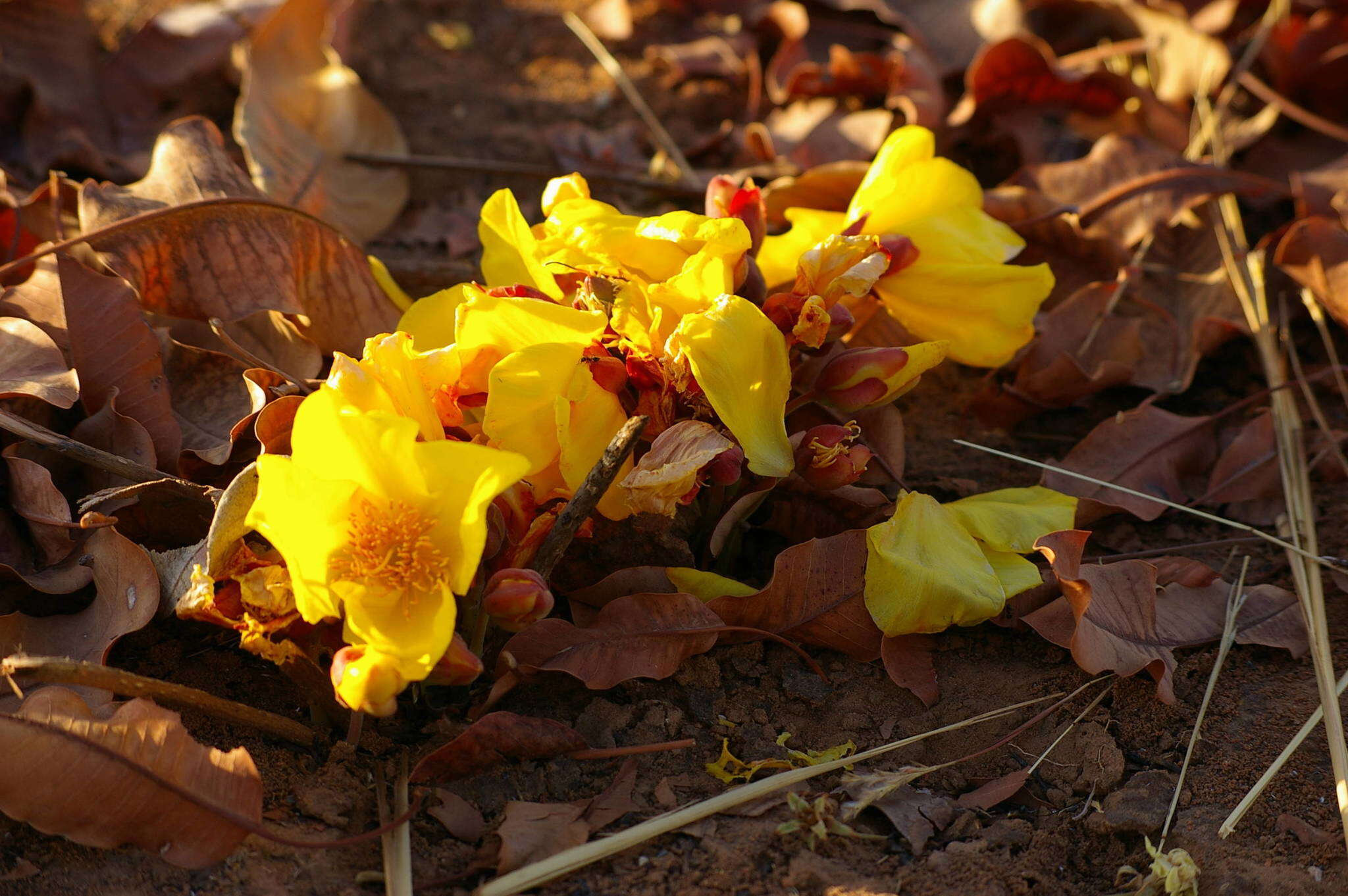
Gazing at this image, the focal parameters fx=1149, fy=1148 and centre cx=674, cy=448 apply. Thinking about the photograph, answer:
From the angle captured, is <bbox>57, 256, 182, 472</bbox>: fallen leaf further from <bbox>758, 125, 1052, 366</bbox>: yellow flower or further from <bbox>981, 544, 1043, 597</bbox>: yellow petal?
<bbox>981, 544, 1043, 597</bbox>: yellow petal

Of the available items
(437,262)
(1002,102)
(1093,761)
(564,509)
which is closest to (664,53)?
(1002,102)

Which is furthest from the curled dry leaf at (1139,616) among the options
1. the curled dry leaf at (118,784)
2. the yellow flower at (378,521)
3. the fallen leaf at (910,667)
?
the curled dry leaf at (118,784)

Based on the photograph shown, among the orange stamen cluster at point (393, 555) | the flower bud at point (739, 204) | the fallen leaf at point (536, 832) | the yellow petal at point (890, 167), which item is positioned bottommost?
the fallen leaf at point (536, 832)

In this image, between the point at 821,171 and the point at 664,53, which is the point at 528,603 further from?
the point at 664,53

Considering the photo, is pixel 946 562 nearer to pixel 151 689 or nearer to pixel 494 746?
pixel 494 746

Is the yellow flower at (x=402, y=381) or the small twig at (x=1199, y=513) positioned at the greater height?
the yellow flower at (x=402, y=381)

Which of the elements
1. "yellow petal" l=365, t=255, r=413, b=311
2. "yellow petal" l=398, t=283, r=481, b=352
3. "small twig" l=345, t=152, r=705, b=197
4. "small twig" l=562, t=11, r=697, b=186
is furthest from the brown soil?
"small twig" l=562, t=11, r=697, b=186

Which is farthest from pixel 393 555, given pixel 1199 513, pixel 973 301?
pixel 1199 513

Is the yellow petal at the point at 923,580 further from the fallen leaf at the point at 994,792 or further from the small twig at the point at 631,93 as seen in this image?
the small twig at the point at 631,93
